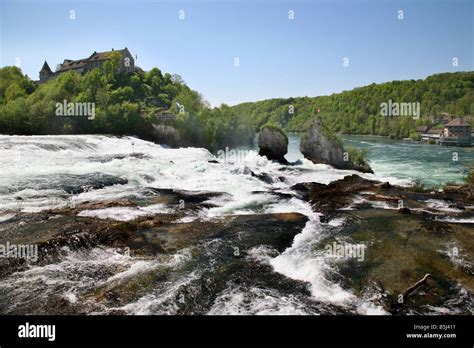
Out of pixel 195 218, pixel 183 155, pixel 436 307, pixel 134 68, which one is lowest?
pixel 436 307

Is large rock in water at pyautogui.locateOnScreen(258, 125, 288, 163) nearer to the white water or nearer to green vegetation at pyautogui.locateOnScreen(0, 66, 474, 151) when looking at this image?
the white water

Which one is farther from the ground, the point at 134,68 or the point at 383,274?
the point at 134,68

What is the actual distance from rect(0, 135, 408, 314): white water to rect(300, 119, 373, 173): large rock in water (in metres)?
1.43

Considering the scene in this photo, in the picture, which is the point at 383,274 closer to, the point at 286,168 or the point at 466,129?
the point at 286,168

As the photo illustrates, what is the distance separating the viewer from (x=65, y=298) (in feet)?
32.4

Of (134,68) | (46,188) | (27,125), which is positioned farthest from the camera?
(134,68)

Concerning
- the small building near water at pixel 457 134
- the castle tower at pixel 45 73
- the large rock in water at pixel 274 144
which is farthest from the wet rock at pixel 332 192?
the castle tower at pixel 45 73

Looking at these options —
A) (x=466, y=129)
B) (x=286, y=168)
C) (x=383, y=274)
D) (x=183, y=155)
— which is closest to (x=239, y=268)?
(x=383, y=274)

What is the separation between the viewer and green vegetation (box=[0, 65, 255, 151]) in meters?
52.1

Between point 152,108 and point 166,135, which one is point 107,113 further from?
point 152,108

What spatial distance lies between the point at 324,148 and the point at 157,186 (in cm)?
2299

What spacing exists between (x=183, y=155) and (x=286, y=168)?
13.2 metres

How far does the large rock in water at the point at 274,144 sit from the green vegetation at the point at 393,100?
55375 mm
